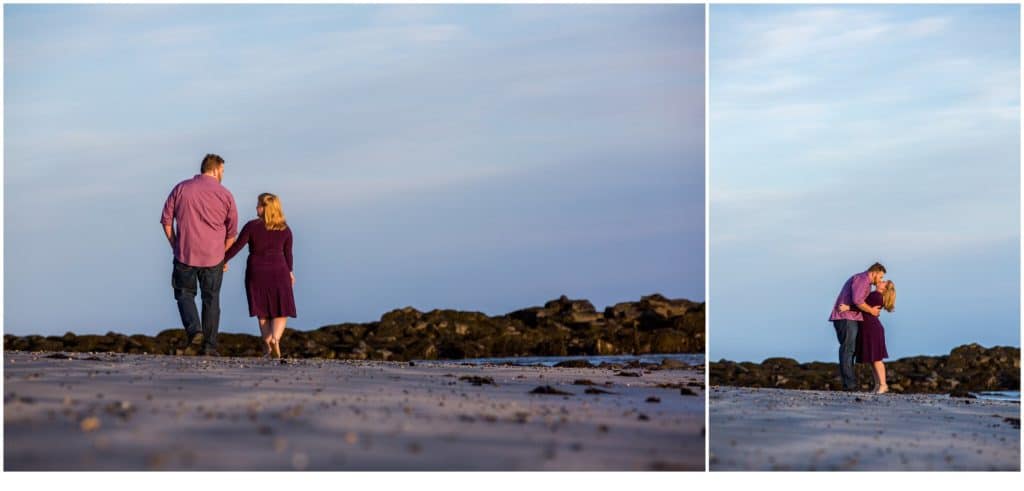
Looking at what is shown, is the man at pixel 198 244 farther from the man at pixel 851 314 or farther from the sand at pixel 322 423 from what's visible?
the man at pixel 851 314

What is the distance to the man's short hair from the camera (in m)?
11.5

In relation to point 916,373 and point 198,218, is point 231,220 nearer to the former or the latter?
point 198,218

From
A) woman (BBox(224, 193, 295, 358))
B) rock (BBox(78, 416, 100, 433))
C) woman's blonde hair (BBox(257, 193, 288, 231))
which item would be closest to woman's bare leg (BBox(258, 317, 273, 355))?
woman (BBox(224, 193, 295, 358))

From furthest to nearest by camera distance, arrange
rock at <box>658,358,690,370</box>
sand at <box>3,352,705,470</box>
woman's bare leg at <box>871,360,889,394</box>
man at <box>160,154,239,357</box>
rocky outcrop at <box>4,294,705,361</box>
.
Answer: rocky outcrop at <box>4,294,705,361</box> < woman's bare leg at <box>871,360,889,394</box> < rock at <box>658,358,690,370</box> < man at <box>160,154,239,357</box> < sand at <box>3,352,705,470</box>

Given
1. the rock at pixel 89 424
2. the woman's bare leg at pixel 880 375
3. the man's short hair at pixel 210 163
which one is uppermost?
the man's short hair at pixel 210 163

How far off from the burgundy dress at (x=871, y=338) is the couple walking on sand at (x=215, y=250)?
5.82 m

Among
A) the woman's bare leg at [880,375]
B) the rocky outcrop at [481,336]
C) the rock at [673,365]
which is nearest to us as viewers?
the rock at [673,365]

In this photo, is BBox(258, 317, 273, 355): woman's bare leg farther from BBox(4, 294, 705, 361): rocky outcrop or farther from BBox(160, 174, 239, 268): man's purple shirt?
BBox(4, 294, 705, 361): rocky outcrop

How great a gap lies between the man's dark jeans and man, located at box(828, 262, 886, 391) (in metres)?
6.33

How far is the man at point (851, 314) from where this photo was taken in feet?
44.7

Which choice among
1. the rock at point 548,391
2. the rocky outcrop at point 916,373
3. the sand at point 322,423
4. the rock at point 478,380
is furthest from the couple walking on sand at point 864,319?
the rock at point 548,391

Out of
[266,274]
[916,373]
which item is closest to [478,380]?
[266,274]

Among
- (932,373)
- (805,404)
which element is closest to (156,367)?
(805,404)
